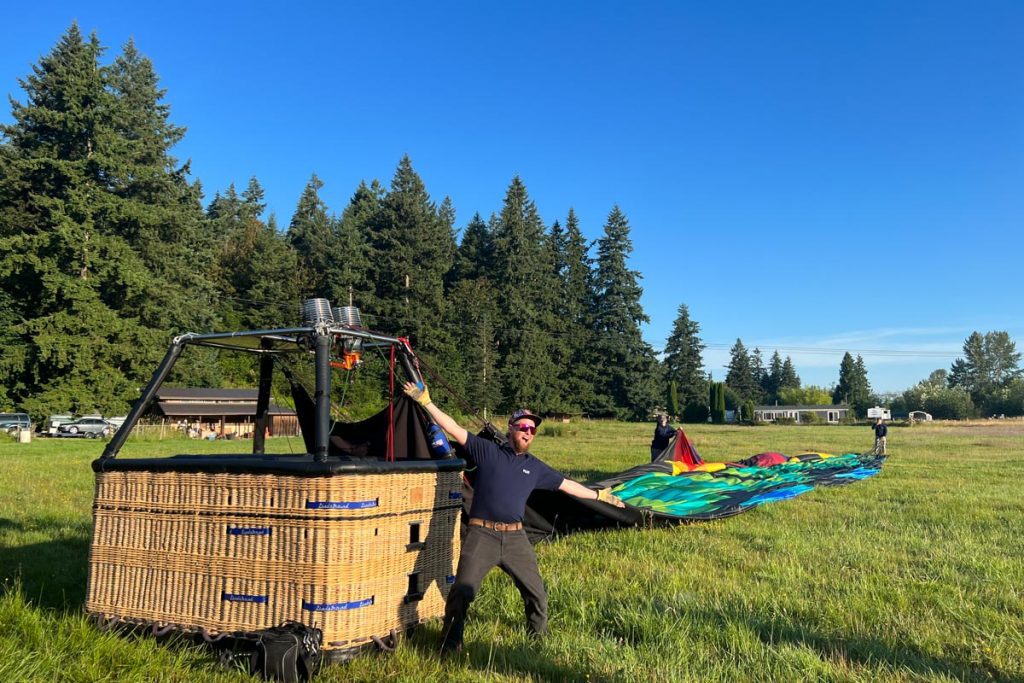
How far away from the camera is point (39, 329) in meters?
39.2

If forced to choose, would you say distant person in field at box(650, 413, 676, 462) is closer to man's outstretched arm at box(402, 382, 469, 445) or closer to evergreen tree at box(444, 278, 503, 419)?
man's outstretched arm at box(402, 382, 469, 445)

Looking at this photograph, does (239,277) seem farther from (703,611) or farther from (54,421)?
(703,611)

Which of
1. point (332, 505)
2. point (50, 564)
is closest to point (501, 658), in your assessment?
point (332, 505)

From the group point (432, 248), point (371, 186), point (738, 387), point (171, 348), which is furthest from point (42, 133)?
point (738, 387)

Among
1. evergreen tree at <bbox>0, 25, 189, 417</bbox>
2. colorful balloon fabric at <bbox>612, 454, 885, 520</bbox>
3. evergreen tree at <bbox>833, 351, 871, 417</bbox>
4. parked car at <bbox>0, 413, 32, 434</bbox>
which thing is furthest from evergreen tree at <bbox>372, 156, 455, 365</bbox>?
evergreen tree at <bbox>833, 351, 871, 417</bbox>

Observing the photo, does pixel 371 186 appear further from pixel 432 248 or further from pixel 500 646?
pixel 500 646

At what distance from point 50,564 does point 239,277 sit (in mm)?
58756

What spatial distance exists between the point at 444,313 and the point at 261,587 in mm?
54642

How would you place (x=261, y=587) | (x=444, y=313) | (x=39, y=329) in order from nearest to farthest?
(x=261, y=587), (x=39, y=329), (x=444, y=313)

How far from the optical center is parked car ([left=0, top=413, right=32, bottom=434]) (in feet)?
113

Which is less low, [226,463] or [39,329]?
[39,329]

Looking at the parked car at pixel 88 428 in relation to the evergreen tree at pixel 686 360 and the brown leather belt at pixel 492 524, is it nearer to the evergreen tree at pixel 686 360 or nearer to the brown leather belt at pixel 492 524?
the brown leather belt at pixel 492 524

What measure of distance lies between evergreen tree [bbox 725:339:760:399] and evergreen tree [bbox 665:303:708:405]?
28528 mm

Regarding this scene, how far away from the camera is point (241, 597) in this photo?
3.94 meters
